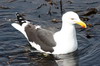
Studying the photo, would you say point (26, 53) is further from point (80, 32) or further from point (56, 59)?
point (80, 32)

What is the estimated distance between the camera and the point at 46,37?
965 centimetres

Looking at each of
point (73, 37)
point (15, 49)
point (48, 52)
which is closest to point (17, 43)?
point (15, 49)

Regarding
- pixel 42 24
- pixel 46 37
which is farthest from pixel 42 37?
pixel 42 24

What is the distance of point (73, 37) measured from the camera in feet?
31.7

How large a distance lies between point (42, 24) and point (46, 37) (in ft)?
5.57

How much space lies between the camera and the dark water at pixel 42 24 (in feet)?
31.3

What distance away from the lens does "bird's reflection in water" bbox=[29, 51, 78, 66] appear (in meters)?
9.40

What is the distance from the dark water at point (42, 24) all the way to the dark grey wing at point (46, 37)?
32 centimetres

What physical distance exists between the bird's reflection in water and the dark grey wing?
365 mm

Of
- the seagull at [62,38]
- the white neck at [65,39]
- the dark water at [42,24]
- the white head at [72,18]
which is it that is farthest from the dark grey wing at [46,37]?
the white head at [72,18]

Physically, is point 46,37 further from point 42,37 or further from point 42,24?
point 42,24

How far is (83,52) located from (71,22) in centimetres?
93

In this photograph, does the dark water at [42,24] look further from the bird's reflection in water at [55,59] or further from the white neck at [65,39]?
the white neck at [65,39]

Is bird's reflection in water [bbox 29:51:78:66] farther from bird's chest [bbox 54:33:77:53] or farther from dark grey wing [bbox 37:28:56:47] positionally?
dark grey wing [bbox 37:28:56:47]
